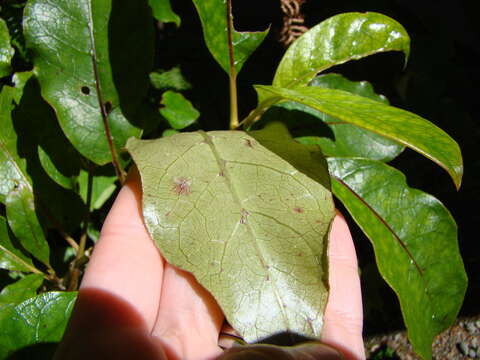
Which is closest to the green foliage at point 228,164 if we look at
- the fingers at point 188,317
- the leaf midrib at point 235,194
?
the leaf midrib at point 235,194

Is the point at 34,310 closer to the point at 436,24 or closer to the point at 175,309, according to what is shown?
the point at 175,309

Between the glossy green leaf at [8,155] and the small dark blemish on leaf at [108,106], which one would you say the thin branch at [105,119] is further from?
the glossy green leaf at [8,155]

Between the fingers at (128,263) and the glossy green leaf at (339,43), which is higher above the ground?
the glossy green leaf at (339,43)

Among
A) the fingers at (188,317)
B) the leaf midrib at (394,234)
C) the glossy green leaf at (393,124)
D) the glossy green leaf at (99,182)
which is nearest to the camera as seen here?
the glossy green leaf at (393,124)

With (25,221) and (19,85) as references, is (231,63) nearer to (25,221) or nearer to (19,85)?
(19,85)

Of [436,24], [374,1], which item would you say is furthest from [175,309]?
[436,24]

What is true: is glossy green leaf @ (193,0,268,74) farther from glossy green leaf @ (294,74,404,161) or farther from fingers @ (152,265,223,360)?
fingers @ (152,265,223,360)

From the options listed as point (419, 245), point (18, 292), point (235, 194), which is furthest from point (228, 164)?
point (18, 292)
